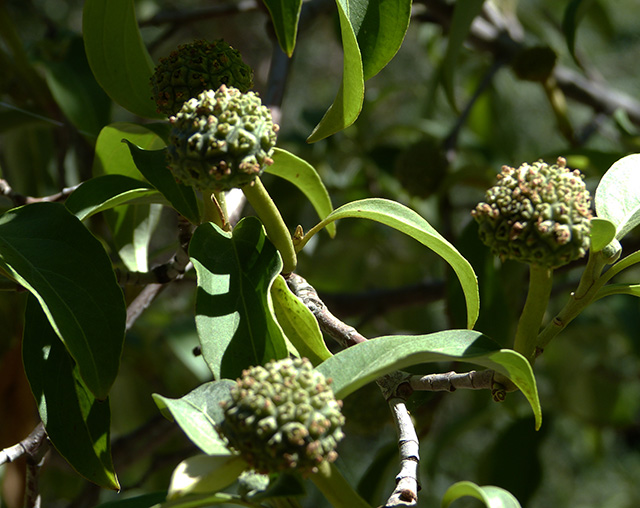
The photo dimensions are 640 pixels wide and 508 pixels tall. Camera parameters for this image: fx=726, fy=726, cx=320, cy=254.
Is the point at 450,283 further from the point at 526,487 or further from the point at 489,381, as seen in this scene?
the point at 526,487

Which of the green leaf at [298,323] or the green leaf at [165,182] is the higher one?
the green leaf at [165,182]

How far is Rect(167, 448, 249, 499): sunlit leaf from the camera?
2.02 ft

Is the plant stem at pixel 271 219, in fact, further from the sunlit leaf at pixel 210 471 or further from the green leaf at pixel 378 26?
the sunlit leaf at pixel 210 471

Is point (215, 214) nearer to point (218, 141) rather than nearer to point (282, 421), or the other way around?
point (218, 141)

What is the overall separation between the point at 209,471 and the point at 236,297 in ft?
0.67

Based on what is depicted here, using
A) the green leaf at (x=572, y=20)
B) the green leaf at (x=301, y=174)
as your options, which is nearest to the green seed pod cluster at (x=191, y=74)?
the green leaf at (x=301, y=174)

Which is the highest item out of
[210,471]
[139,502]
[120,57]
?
[120,57]

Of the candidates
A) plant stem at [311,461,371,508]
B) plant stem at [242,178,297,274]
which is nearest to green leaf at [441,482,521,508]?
plant stem at [311,461,371,508]

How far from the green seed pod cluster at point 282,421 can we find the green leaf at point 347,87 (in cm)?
29

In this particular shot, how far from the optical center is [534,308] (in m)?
0.79

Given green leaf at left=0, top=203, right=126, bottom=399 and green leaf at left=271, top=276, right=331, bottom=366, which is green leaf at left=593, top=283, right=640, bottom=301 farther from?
green leaf at left=0, top=203, right=126, bottom=399

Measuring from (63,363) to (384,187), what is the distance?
1.50 metres

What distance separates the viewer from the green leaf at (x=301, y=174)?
3.00ft

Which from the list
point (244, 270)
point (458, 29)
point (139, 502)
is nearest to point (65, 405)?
point (139, 502)
